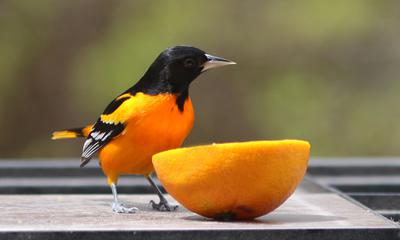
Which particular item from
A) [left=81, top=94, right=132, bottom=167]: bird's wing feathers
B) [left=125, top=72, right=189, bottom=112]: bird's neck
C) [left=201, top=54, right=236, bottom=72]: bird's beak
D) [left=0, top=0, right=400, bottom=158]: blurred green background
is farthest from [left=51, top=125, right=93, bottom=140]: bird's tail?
[left=0, top=0, right=400, bottom=158]: blurred green background

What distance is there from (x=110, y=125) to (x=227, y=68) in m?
6.16

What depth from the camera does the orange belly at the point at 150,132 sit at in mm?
2996

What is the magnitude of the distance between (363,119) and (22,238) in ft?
25.1

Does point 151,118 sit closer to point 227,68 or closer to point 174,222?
point 174,222

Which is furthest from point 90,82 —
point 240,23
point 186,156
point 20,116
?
point 186,156

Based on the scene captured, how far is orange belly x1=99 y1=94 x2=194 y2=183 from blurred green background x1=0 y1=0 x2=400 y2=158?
5.79m

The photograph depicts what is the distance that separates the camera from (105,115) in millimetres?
3184

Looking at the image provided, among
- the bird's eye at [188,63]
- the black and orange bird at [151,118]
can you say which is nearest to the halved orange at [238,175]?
the black and orange bird at [151,118]

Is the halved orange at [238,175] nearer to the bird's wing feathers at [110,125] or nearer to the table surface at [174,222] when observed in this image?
the table surface at [174,222]

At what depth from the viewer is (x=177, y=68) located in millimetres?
3141

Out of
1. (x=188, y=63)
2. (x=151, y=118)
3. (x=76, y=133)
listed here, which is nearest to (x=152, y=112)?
(x=151, y=118)

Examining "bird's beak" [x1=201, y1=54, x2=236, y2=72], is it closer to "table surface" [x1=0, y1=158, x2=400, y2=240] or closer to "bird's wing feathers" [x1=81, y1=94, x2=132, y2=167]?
"bird's wing feathers" [x1=81, y1=94, x2=132, y2=167]

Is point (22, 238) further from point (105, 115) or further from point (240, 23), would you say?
point (240, 23)

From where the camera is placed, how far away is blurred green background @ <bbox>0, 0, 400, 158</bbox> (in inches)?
358
